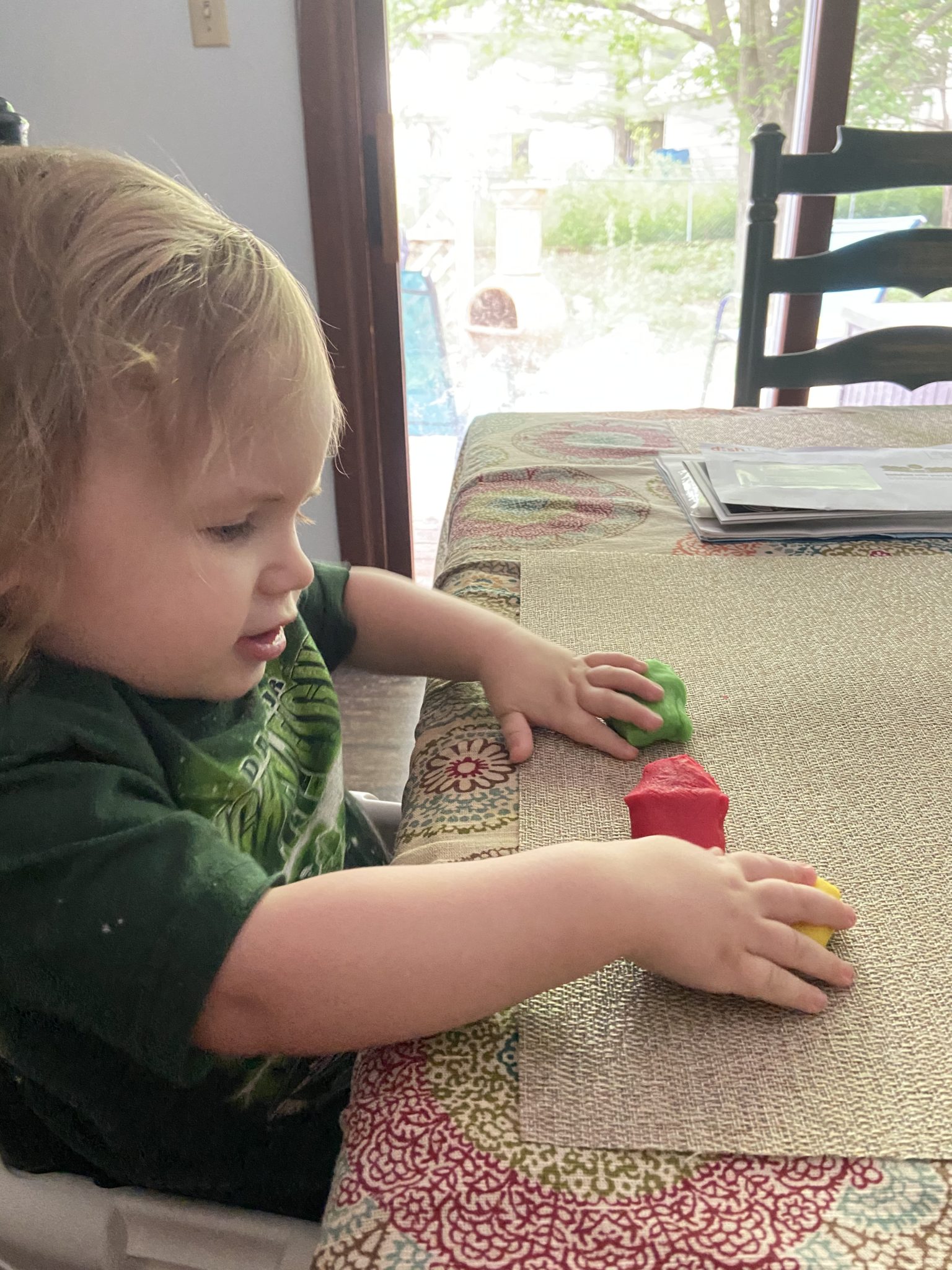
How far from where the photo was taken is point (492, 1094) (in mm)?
352

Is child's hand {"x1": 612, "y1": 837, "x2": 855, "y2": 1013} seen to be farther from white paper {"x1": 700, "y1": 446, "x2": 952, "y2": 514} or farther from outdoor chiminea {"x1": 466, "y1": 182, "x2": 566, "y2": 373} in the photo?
outdoor chiminea {"x1": 466, "y1": 182, "x2": 566, "y2": 373}

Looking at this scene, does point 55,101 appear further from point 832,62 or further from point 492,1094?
point 492,1094

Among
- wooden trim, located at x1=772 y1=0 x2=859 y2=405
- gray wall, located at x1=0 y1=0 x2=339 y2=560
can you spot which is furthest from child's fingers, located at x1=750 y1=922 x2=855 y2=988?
gray wall, located at x1=0 y1=0 x2=339 y2=560

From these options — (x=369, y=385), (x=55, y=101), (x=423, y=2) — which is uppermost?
(x=423, y=2)

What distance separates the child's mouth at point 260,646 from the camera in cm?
51

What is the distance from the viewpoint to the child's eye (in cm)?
45

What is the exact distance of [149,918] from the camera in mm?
376

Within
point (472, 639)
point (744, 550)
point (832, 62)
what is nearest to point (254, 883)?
point (472, 639)

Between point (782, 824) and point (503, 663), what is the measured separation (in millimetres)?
228

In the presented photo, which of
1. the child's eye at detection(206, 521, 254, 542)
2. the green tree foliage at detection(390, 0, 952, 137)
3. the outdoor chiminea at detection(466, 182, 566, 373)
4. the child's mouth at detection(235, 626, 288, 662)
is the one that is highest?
the green tree foliage at detection(390, 0, 952, 137)

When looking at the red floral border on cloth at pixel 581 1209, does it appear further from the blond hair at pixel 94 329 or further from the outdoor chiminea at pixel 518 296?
the outdoor chiminea at pixel 518 296

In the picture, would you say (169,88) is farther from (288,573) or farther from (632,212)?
(288,573)

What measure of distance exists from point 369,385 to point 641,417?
94 cm

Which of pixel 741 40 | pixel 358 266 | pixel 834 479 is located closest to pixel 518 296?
pixel 358 266
